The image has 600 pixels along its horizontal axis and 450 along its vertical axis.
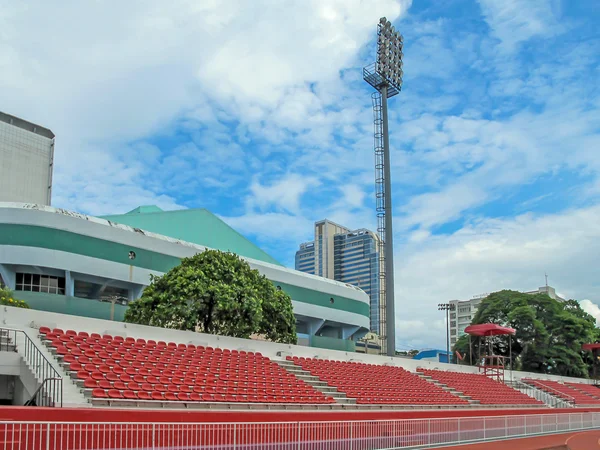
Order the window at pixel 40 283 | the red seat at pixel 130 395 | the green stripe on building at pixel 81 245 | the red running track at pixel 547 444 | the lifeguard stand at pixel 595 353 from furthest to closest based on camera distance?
1. the lifeguard stand at pixel 595 353
2. the window at pixel 40 283
3. the green stripe on building at pixel 81 245
4. the red running track at pixel 547 444
5. the red seat at pixel 130 395

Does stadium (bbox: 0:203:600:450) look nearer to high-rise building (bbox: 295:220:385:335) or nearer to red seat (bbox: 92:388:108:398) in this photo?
red seat (bbox: 92:388:108:398)

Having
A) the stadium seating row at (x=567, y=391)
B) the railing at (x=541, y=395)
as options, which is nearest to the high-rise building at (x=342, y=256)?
→ the stadium seating row at (x=567, y=391)

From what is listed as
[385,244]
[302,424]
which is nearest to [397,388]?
[302,424]

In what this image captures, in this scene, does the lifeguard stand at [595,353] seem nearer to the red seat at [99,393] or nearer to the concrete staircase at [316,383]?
the concrete staircase at [316,383]

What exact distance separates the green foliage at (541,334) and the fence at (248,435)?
39.1 meters

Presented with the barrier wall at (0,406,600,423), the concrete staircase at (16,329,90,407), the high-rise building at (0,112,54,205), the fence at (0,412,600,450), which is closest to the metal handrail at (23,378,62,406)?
the concrete staircase at (16,329,90,407)

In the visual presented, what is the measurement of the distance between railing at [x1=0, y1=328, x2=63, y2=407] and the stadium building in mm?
15210

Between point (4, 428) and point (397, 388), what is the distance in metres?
Result: 21.4

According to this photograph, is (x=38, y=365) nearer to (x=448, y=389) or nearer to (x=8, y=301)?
(x=8, y=301)

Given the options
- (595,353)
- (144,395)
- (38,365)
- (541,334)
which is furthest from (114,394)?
(595,353)

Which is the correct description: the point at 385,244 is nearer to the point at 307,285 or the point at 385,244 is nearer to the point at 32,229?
the point at 307,285

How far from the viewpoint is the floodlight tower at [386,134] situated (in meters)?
47.8

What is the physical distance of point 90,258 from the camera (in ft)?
120

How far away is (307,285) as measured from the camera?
51469 millimetres
